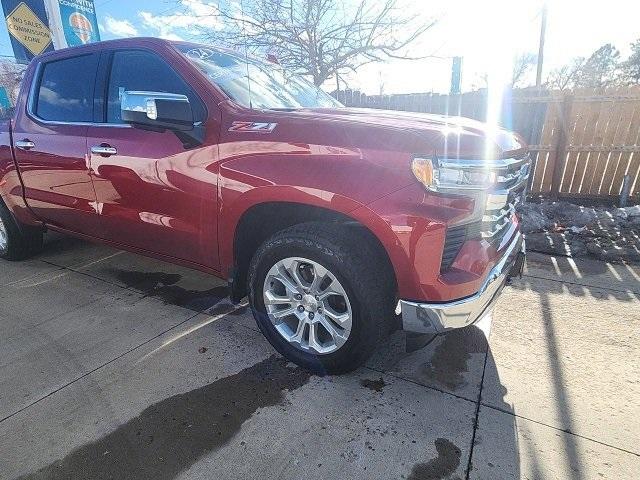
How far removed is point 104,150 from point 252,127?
4.28 feet

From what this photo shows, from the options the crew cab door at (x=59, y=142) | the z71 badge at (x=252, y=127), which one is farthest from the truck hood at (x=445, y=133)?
the crew cab door at (x=59, y=142)

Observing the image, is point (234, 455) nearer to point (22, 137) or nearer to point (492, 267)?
point (492, 267)

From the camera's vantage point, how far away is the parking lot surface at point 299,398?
70.2 inches

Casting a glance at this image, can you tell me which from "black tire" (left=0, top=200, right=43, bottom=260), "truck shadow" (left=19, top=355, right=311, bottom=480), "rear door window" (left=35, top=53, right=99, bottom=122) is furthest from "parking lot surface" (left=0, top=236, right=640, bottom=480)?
"rear door window" (left=35, top=53, right=99, bottom=122)

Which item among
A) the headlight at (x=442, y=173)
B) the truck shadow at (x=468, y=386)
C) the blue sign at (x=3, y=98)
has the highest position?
the blue sign at (x=3, y=98)

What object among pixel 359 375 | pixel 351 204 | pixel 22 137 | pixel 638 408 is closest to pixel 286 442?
pixel 359 375

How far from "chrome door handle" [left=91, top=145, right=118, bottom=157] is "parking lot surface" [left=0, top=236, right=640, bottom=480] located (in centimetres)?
122

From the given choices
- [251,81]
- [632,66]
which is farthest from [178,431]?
[632,66]

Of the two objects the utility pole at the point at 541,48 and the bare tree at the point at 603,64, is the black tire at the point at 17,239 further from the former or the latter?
the bare tree at the point at 603,64

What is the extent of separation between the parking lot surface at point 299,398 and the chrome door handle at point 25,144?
1.34m

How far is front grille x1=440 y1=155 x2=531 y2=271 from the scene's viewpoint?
6.23 ft

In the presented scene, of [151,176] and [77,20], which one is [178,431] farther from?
[77,20]

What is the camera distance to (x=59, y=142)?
10.4 feet

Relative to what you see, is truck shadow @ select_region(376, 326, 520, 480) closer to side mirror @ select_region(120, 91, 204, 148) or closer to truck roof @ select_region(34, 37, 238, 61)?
side mirror @ select_region(120, 91, 204, 148)
